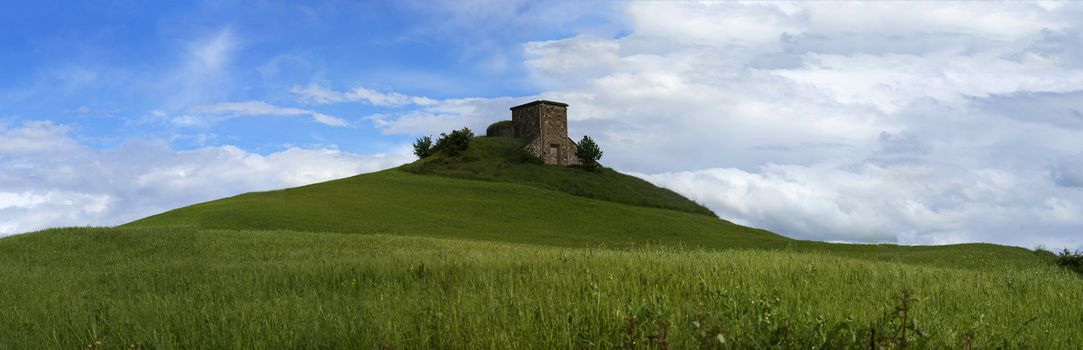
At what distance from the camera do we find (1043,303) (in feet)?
29.2

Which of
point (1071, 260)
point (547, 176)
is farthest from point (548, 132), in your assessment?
point (1071, 260)

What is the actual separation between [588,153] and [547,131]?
5224 millimetres

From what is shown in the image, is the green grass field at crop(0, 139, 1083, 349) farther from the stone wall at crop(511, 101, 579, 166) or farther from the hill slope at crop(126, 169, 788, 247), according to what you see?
the stone wall at crop(511, 101, 579, 166)

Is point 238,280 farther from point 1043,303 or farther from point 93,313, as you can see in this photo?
point 1043,303

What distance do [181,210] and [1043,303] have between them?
167 ft

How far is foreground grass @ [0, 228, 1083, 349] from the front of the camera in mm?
5828

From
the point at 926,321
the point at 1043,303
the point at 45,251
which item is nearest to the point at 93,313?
the point at 926,321

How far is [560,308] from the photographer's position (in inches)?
267

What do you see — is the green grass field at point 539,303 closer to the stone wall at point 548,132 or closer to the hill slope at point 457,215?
the hill slope at point 457,215

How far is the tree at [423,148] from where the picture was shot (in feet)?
258

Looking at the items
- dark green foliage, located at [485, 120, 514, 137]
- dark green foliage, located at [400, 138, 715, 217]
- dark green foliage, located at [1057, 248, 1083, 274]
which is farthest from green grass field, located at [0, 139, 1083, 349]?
dark green foliage, located at [485, 120, 514, 137]

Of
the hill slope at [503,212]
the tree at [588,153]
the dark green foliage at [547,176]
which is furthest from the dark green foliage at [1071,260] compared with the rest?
the tree at [588,153]

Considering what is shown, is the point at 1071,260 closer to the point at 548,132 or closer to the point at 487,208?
the point at 487,208

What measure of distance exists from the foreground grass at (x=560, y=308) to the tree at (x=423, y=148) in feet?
210
